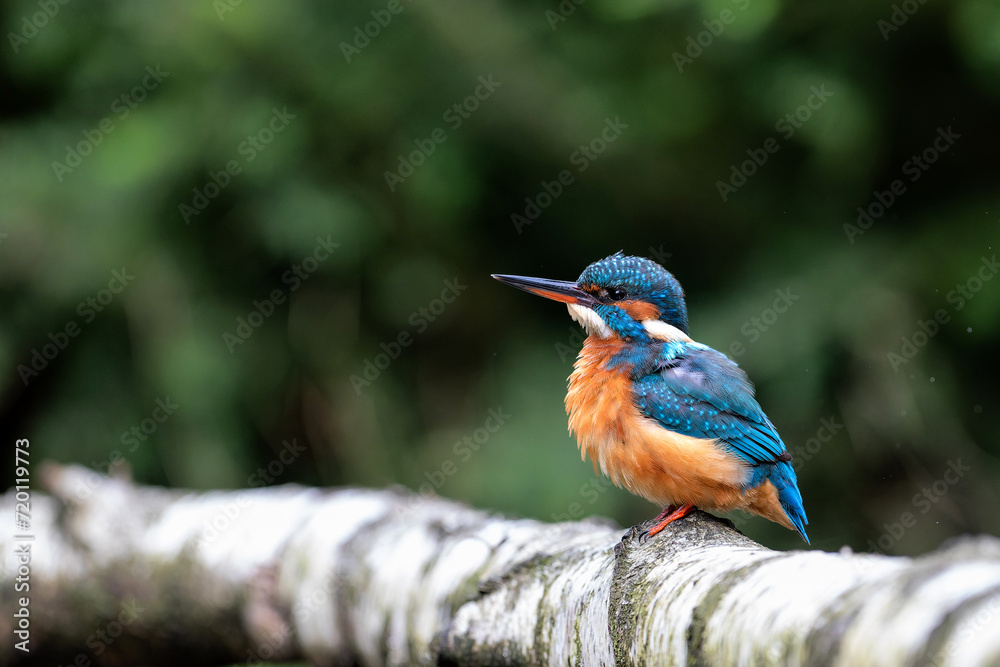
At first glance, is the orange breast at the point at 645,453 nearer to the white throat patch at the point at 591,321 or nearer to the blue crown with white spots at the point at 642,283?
the white throat patch at the point at 591,321

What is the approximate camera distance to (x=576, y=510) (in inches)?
129

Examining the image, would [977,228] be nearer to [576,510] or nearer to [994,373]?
[994,373]

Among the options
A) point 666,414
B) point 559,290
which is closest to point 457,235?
point 559,290

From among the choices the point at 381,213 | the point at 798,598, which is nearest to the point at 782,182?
the point at 381,213

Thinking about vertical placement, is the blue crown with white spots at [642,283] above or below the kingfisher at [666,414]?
above

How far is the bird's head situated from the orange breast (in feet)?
0.57

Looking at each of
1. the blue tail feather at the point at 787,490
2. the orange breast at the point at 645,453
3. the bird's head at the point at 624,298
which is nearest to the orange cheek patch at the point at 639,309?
the bird's head at the point at 624,298

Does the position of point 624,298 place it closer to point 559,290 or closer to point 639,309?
point 639,309

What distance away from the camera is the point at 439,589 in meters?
2.12

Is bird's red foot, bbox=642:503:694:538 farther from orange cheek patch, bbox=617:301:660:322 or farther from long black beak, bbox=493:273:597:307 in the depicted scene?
long black beak, bbox=493:273:597:307

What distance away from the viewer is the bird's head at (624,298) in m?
2.52

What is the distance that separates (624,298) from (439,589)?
40.0 inches

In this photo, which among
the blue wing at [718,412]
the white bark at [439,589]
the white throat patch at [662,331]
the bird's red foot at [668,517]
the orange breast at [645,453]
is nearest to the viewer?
the white bark at [439,589]

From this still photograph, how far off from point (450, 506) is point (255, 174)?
1759 mm
